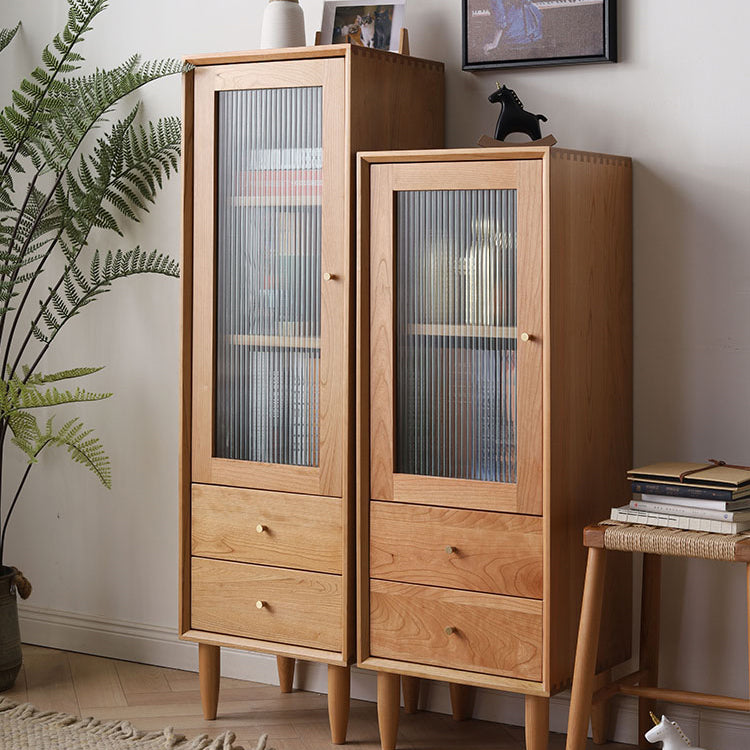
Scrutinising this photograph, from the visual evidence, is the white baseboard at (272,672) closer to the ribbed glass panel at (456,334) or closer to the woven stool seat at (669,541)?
the woven stool seat at (669,541)

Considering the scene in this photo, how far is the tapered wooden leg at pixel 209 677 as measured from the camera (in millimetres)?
2883

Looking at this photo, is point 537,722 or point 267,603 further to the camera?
point 267,603

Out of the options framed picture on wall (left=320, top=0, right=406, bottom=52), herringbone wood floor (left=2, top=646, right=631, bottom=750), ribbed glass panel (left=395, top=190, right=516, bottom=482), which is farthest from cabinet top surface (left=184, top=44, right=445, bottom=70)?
herringbone wood floor (left=2, top=646, right=631, bottom=750)

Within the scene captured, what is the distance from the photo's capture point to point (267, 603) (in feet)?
9.01

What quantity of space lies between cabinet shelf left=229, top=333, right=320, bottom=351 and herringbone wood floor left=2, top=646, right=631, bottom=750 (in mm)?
972

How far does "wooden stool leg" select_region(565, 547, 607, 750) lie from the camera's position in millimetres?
2340

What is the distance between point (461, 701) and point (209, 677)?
0.65 metres

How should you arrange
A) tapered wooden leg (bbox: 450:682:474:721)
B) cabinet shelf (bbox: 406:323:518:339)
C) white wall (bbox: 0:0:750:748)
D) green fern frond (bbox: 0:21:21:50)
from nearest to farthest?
cabinet shelf (bbox: 406:323:518:339), white wall (bbox: 0:0:750:748), tapered wooden leg (bbox: 450:682:474:721), green fern frond (bbox: 0:21:21:50)

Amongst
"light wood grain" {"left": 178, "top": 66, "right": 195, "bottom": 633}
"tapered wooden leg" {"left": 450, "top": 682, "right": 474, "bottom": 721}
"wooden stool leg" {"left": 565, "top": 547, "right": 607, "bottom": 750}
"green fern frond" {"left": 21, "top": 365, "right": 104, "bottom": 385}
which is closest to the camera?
"wooden stool leg" {"left": 565, "top": 547, "right": 607, "bottom": 750}

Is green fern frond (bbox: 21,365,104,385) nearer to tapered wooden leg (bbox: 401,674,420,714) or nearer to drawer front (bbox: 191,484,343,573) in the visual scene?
drawer front (bbox: 191,484,343,573)

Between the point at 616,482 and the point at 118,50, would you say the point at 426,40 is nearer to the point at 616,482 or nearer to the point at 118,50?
the point at 118,50

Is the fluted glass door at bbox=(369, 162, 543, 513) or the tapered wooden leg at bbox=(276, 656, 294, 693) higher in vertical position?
the fluted glass door at bbox=(369, 162, 543, 513)

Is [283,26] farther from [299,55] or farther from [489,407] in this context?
[489,407]

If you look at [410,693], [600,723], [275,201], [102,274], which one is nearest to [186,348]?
[275,201]
